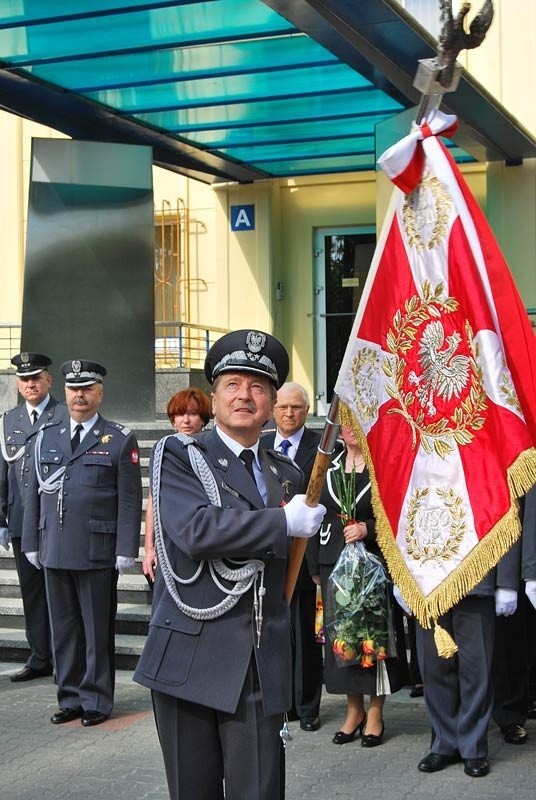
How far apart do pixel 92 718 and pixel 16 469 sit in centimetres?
219

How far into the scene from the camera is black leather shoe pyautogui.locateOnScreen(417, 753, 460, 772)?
577cm

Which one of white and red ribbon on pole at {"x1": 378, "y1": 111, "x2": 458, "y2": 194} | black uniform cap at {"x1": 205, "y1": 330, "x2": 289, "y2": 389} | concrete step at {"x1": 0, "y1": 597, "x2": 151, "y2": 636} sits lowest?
concrete step at {"x1": 0, "y1": 597, "x2": 151, "y2": 636}

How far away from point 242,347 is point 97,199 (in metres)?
8.96

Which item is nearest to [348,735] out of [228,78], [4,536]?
[4,536]

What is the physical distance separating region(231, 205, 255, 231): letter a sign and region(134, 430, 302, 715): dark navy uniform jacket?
11562 mm

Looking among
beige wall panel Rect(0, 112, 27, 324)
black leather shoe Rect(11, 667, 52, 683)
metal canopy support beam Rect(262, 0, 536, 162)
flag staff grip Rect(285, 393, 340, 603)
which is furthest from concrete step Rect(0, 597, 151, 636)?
beige wall panel Rect(0, 112, 27, 324)

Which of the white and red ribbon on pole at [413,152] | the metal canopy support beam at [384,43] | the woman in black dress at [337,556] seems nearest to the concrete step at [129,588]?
the woman in black dress at [337,556]

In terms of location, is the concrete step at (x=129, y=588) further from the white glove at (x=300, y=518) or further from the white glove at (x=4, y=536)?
the white glove at (x=300, y=518)

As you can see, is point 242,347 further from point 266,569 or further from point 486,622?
point 486,622

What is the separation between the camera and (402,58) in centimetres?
950

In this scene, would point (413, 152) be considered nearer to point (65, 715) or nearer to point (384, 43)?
point (65, 715)

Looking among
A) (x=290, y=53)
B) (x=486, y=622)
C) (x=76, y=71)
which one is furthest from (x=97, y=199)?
(x=486, y=622)

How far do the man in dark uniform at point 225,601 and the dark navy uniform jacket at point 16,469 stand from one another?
461cm

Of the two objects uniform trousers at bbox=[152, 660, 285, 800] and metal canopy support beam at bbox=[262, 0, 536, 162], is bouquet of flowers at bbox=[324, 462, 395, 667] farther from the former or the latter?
metal canopy support beam at bbox=[262, 0, 536, 162]
